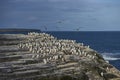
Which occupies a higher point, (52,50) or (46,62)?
(52,50)

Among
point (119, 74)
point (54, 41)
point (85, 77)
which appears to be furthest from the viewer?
point (54, 41)

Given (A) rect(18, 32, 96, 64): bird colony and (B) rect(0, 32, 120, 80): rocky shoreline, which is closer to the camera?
(B) rect(0, 32, 120, 80): rocky shoreline

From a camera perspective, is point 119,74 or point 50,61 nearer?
point 50,61

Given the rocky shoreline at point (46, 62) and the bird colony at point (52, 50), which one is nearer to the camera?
the rocky shoreline at point (46, 62)

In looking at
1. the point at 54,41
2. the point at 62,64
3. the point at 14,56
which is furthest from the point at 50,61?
the point at 54,41

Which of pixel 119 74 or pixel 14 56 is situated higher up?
pixel 14 56

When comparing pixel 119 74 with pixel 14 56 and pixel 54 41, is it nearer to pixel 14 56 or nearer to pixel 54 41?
pixel 54 41

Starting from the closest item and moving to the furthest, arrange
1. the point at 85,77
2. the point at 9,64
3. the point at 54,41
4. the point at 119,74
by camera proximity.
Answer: the point at 9,64
the point at 85,77
the point at 119,74
the point at 54,41

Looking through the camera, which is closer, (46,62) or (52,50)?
(46,62)
